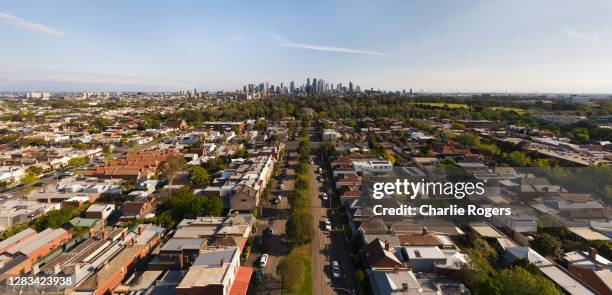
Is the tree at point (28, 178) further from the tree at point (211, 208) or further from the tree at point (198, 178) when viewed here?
the tree at point (211, 208)

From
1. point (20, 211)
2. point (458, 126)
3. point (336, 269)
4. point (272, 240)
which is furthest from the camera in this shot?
point (458, 126)

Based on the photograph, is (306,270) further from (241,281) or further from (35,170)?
(35,170)

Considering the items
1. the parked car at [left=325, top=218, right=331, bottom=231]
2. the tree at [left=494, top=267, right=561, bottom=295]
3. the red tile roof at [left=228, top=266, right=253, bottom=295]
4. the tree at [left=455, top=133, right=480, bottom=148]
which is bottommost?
the red tile roof at [left=228, top=266, right=253, bottom=295]

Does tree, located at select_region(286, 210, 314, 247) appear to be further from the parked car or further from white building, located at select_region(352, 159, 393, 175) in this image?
white building, located at select_region(352, 159, 393, 175)

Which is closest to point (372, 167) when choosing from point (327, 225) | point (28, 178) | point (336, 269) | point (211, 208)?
point (327, 225)

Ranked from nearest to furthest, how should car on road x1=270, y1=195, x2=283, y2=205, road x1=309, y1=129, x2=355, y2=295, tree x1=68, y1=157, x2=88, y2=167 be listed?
road x1=309, y1=129, x2=355, y2=295 < car on road x1=270, y1=195, x2=283, y2=205 < tree x1=68, y1=157, x2=88, y2=167

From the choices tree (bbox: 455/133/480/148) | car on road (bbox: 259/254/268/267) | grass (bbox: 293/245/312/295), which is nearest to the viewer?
grass (bbox: 293/245/312/295)

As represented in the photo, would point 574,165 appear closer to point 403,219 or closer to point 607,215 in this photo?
point 607,215

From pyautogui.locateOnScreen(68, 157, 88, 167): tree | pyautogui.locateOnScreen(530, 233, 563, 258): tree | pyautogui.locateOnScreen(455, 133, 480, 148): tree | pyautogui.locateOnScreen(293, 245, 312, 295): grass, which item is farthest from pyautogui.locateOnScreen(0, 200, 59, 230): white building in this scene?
pyautogui.locateOnScreen(455, 133, 480, 148): tree

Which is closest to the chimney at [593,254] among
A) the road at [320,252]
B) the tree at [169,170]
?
the road at [320,252]
